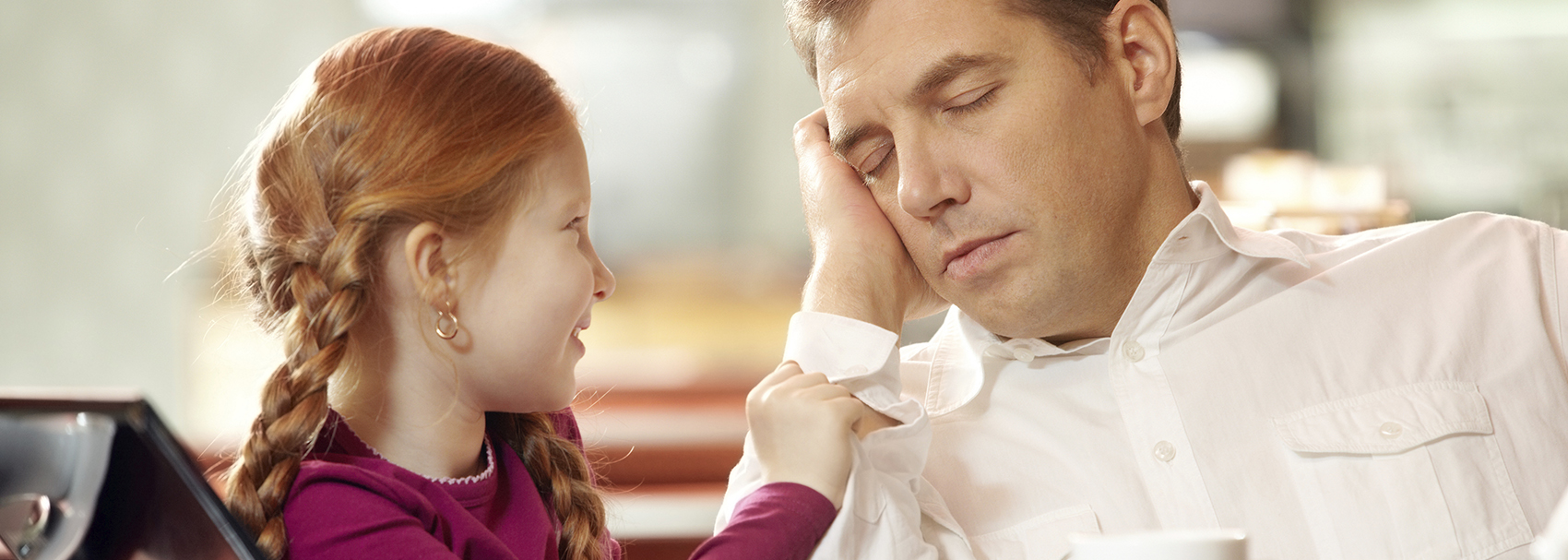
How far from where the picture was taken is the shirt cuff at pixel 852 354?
1085mm

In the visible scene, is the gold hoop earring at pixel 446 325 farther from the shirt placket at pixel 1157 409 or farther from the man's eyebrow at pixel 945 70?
the shirt placket at pixel 1157 409

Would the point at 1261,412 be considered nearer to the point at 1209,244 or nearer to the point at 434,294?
the point at 1209,244

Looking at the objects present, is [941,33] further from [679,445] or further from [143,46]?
[143,46]

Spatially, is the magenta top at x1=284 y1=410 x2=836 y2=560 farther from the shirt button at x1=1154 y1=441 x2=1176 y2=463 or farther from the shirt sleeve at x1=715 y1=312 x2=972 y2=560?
the shirt button at x1=1154 y1=441 x2=1176 y2=463

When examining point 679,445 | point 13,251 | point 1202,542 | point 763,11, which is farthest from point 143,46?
point 1202,542

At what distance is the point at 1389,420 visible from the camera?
3.50 feet

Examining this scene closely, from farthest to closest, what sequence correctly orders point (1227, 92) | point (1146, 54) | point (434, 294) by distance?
1. point (1227, 92)
2. point (1146, 54)
3. point (434, 294)

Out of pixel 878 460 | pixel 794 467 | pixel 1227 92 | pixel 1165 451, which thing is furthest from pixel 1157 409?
pixel 1227 92

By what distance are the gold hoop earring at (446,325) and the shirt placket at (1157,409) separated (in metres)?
0.65

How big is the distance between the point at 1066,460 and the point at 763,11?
4874 mm

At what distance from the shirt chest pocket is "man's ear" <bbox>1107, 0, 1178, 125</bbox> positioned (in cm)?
39

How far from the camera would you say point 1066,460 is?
115 cm

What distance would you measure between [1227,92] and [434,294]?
14.5ft

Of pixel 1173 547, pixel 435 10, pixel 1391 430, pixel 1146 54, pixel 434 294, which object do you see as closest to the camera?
pixel 1173 547
